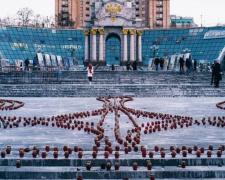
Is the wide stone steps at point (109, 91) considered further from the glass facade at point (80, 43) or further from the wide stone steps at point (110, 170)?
the glass facade at point (80, 43)

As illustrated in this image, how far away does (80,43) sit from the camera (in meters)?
83.6

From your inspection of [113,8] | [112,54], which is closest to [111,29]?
[113,8]

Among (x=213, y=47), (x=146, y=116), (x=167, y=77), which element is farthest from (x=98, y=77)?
(x=213, y=47)

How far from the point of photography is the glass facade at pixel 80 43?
253ft

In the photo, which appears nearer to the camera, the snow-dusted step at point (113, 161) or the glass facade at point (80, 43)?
the snow-dusted step at point (113, 161)

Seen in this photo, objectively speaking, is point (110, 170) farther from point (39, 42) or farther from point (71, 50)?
point (39, 42)

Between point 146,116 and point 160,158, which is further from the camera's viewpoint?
point 146,116

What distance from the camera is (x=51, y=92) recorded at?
87.1 feet

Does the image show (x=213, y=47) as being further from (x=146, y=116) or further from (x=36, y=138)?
(x=36, y=138)

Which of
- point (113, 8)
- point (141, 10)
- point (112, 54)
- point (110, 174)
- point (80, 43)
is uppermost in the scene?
point (141, 10)

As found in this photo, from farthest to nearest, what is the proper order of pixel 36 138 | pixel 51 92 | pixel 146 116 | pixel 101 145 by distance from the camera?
pixel 51 92, pixel 146 116, pixel 36 138, pixel 101 145

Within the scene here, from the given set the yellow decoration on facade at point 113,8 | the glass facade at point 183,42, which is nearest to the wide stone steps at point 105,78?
the yellow decoration on facade at point 113,8

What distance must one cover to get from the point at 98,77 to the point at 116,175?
28.7 m

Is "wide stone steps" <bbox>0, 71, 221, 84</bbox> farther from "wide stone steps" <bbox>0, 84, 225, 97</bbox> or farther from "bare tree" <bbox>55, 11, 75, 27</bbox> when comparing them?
"bare tree" <bbox>55, 11, 75, 27</bbox>
